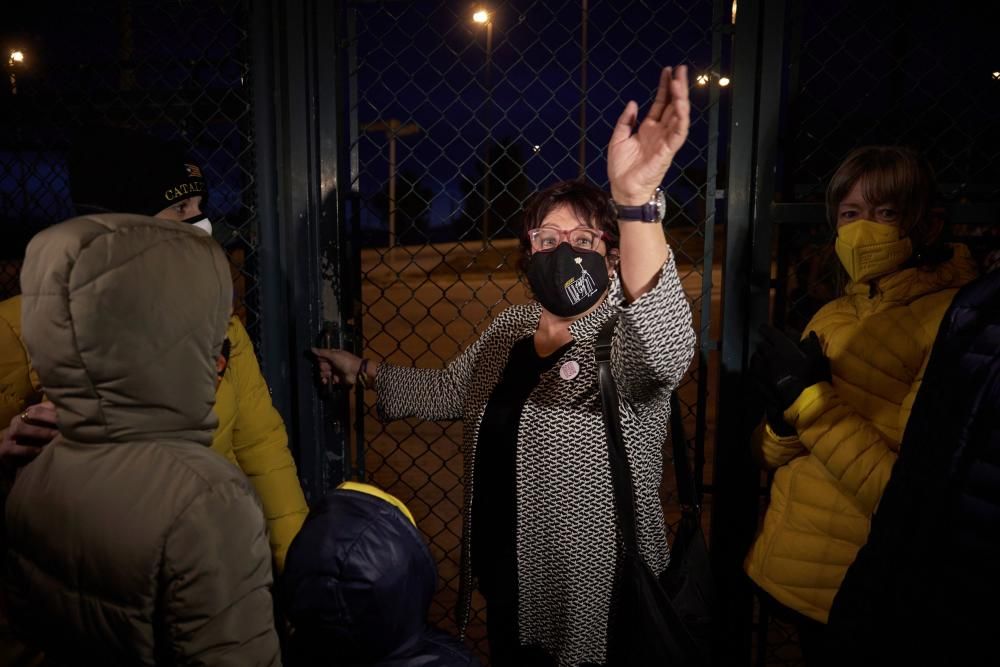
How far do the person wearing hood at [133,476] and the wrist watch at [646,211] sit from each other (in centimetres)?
90

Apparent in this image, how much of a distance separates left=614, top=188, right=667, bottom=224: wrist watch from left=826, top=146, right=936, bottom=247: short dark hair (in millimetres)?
765

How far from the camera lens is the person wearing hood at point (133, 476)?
1.15 metres

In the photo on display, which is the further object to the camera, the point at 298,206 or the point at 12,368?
the point at 298,206

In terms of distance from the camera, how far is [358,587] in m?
1.10

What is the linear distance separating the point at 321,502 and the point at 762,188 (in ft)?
5.71

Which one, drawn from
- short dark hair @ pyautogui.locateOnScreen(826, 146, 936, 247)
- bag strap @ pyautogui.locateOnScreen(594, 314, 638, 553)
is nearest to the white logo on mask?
bag strap @ pyautogui.locateOnScreen(594, 314, 638, 553)

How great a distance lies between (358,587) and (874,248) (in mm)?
1641

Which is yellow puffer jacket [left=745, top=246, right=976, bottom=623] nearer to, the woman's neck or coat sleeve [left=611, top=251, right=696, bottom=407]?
coat sleeve [left=611, top=251, right=696, bottom=407]

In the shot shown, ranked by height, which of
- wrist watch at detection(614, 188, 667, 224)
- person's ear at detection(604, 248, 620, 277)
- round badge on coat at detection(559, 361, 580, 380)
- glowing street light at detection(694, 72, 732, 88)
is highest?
glowing street light at detection(694, 72, 732, 88)

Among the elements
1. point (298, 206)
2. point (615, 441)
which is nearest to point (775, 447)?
point (615, 441)

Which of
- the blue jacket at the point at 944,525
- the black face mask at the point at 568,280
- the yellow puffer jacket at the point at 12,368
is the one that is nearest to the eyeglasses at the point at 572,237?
the black face mask at the point at 568,280

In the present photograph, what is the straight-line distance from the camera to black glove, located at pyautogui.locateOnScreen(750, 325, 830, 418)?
1.91 metres

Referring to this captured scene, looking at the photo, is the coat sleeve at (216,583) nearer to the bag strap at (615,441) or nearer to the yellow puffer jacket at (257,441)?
the yellow puffer jacket at (257,441)

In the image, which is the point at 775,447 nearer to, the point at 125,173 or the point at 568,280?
the point at 568,280
